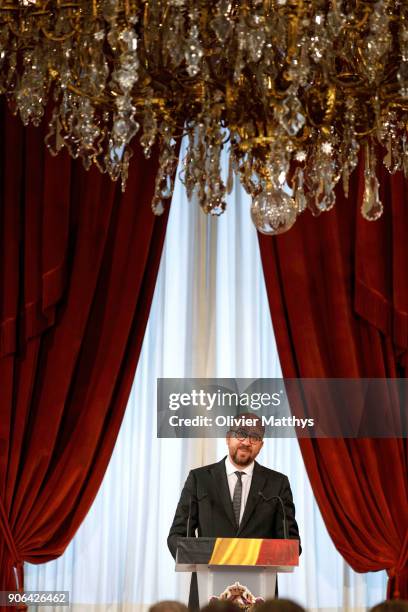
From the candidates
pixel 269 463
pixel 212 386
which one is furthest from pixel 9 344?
pixel 269 463

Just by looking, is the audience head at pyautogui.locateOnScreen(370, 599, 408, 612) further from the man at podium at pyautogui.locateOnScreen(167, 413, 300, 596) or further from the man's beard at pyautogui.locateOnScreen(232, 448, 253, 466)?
the man's beard at pyautogui.locateOnScreen(232, 448, 253, 466)

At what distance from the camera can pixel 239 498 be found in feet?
17.1

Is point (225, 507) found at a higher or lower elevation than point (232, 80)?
lower

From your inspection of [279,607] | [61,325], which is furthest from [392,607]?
[61,325]

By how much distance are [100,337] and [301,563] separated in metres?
1.62

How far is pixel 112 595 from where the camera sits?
5.34m

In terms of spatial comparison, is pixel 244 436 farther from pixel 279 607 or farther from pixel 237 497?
pixel 279 607

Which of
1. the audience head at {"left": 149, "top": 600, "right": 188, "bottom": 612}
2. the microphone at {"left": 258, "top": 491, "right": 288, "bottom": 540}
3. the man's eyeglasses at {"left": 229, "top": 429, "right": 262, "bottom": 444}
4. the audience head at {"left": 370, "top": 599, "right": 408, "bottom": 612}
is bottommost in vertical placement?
the audience head at {"left": 149, "top": 600, "right": 188, "bottom": 612}

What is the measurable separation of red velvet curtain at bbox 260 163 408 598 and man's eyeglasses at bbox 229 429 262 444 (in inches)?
9.5

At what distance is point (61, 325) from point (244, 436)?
1154 mm

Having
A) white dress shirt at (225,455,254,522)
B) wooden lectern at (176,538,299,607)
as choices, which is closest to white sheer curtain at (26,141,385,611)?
white dress shirt at (225,455,254,522)

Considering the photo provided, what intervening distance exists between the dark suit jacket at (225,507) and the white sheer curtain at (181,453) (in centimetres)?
18

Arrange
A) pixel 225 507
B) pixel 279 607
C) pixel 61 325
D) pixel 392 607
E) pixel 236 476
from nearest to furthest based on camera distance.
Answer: pixel 279 607 → pixel 392 607 → pixel 225 507 → pixel 236 476 → pixel 61 325

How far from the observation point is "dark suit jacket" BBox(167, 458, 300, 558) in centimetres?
505
